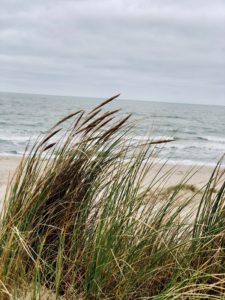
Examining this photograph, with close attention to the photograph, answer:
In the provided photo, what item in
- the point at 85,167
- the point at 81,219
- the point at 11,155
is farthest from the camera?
the point at 11,155

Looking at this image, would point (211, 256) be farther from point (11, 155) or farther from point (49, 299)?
point (11, 155)

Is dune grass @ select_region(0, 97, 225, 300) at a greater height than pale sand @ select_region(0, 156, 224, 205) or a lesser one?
greater

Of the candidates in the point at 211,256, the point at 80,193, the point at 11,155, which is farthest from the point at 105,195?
the point at 11,155

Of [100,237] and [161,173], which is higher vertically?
[100,237]

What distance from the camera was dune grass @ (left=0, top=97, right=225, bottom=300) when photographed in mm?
2086

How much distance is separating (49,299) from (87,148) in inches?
37.5

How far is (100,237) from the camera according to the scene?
2170mm

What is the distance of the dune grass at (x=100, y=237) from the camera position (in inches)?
82.1

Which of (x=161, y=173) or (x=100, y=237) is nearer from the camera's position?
(x=100, y=237)

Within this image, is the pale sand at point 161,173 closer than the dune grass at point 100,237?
No

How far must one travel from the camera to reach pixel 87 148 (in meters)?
2.68

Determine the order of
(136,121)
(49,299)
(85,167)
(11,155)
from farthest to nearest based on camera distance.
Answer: (11,155), (136,121), (85,167), (49,299)

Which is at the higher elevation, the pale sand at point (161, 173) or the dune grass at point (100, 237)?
the dune grass at point (100, 237)

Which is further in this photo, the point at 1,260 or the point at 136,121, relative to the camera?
the point at 136,121
